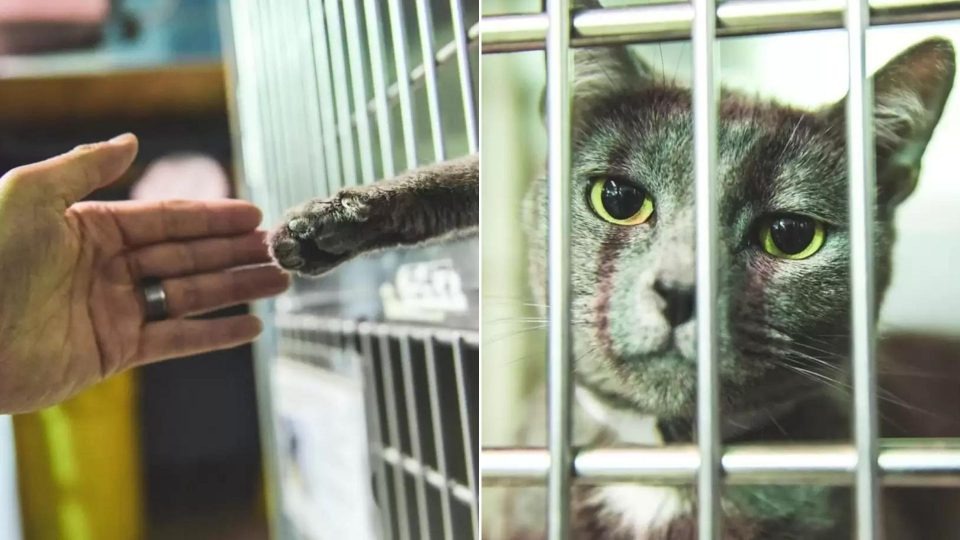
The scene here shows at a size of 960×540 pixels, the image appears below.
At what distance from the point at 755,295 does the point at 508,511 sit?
254mm

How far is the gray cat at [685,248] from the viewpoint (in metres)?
0.53

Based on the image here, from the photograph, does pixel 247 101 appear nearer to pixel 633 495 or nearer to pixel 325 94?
pixel 325 94

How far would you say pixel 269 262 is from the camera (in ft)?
2.14

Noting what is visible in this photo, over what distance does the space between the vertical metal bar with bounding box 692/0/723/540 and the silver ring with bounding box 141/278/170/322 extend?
0.46m

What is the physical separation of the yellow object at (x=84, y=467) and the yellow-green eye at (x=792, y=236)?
0.55 m

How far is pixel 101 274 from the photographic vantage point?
644 mm

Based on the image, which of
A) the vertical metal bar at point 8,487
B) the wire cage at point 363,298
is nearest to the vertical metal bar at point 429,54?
the wire cage at point 363,298

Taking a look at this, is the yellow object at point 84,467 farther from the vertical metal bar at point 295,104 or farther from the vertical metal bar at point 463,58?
the vertical metal bar at point 463,58

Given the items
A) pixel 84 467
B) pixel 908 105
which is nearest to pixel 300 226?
pixel 84 467

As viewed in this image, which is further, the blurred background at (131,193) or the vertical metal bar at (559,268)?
the blurred background at (131,193)

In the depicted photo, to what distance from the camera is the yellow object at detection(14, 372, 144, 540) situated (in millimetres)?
636

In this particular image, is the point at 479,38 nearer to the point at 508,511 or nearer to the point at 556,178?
the point at 556,178

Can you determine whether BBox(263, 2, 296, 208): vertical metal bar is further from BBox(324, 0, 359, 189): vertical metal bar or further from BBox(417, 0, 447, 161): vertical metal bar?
BBox(417, 0, 447, 161): vertical metal bar

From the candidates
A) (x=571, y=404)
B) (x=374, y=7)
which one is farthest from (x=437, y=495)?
(x=374, y=7)
